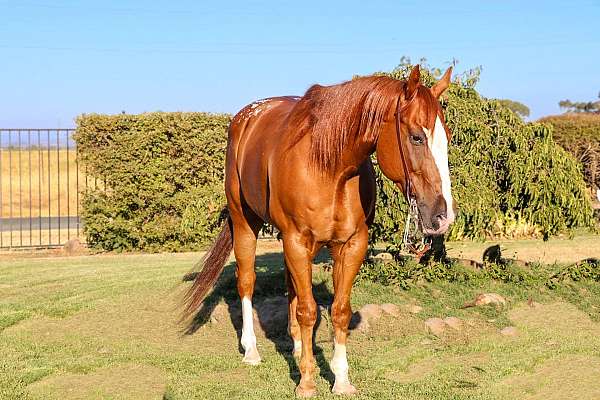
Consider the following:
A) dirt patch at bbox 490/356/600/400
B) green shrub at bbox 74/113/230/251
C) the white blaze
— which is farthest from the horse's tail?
green shrub at bbox 74/113/230/251

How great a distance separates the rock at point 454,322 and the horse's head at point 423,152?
2.54 metres

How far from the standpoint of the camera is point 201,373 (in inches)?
217

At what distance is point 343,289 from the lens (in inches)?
195

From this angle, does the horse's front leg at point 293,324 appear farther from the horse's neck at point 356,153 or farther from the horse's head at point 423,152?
the horse's head at point 423,152

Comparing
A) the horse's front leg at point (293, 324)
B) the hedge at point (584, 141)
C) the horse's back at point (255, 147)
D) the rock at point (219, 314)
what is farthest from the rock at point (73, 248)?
the hedge at point (584, 141)

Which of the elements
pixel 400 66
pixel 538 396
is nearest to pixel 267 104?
pixel 400 66

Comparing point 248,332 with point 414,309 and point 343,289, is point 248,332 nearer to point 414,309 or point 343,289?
point 343,289

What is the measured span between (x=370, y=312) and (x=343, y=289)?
186cm

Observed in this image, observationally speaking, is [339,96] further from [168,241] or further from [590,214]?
[168,241]

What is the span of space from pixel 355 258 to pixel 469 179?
315 cm

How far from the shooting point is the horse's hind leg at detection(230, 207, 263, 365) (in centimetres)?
612

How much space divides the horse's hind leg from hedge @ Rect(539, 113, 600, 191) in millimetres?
10907

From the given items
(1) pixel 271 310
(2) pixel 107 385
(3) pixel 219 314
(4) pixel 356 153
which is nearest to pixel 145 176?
(3) pixel 219 314

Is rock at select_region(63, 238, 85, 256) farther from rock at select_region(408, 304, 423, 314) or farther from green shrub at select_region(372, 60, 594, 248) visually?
rock at select_region(408, 304, 423, 314)
